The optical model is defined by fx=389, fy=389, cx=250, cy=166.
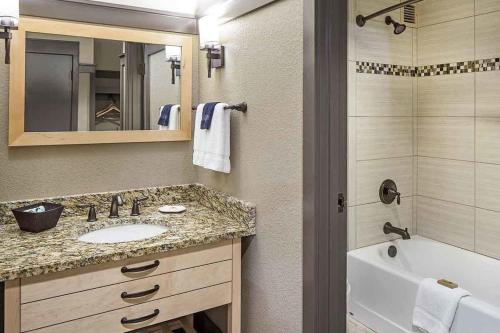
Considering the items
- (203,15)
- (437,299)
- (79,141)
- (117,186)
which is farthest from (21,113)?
(437,299)

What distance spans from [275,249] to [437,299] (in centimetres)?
104

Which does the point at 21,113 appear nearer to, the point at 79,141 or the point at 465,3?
the point at 79,141

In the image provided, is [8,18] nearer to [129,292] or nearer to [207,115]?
[207,115]

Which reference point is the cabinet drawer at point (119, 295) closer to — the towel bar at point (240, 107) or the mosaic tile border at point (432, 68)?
the towel bar at point (240, 107)

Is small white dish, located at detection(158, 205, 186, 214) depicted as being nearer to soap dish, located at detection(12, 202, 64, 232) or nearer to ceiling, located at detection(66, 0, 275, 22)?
soap dish, located at detection(12, 202, 64, 232)

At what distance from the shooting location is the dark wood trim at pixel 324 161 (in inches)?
54.2

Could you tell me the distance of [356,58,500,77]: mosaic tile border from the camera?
8.06 feet

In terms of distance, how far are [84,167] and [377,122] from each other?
1.82m

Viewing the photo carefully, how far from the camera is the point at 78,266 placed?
1.40m

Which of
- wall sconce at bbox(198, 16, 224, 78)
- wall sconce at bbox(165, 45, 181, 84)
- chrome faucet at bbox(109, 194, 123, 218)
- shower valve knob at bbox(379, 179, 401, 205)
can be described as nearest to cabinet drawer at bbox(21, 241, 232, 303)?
chrome faucet at bbox(109, 194, 123, 218)

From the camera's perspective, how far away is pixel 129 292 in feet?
5.00

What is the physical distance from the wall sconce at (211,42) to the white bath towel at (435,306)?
5.42ft

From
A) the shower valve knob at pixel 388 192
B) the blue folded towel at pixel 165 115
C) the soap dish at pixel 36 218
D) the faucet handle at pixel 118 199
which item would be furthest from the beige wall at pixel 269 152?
the shower valve knob at pixel 388 192

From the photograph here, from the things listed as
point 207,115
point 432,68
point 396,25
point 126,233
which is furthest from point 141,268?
point 432,68
